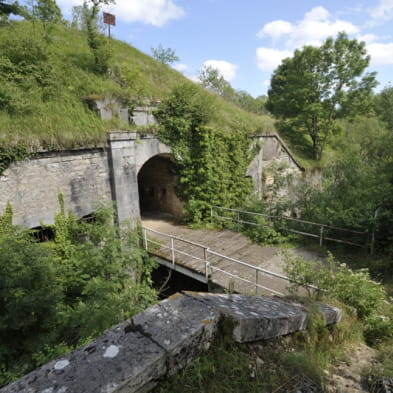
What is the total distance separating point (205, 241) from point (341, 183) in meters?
5.20

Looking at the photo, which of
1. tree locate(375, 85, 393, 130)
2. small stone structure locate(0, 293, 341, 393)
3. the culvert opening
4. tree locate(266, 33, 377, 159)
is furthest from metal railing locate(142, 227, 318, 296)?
tree locate(375, 85, 393, 130)

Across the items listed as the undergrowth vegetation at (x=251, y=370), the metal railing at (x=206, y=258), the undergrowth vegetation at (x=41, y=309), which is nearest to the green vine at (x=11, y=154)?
the undergrowth vegetation at (x=41, y=309)

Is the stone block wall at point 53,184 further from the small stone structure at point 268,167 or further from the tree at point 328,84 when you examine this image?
the tree at point 328,84

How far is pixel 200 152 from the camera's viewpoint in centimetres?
920

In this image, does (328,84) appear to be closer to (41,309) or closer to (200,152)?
(200,152)

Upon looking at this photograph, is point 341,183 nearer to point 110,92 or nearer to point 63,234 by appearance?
point 110,92

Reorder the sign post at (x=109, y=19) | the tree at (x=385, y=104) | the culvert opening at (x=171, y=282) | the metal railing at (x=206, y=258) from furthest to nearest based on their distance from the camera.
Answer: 1. the tree at (x=385, y=104)
2. the sign post at (x=109, y=19)
3. the culvert opening at (x=171, y=282)
4. the metal railing at (x=206, y=258)

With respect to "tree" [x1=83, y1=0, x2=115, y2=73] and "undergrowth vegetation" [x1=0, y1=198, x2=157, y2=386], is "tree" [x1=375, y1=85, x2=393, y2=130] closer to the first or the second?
"tree" [x1=83, y1=0, x2=115, y2=73]

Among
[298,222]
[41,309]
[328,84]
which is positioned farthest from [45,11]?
[328,84]

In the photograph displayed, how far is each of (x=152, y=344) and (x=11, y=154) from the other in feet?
20.0

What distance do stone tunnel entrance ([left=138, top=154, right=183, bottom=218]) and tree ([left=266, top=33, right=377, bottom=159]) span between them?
9.56 m

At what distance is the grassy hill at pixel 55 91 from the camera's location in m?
6.19

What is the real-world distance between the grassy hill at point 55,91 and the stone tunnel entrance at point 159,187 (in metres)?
2.47

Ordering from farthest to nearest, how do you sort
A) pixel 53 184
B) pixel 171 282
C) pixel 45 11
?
pixel 45 11 < pixel 171 282 < pixel 53 184
